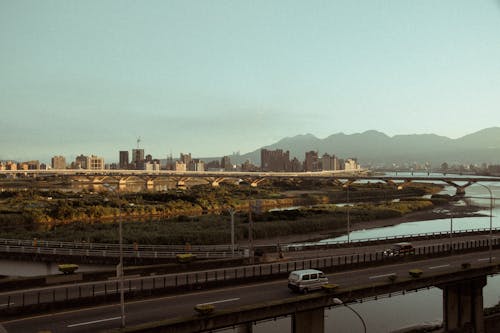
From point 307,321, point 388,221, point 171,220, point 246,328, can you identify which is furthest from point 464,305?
point 388,221

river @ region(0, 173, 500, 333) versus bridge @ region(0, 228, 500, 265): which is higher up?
bridge @ region(0, 228, 500, 265)

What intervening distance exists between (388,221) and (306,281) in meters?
68.7

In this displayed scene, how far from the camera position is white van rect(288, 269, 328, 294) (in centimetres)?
2394

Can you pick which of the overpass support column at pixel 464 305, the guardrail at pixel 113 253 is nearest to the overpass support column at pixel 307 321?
the overpass support column at pixel 464 305

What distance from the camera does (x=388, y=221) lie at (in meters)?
87.8

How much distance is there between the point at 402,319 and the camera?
108 feet

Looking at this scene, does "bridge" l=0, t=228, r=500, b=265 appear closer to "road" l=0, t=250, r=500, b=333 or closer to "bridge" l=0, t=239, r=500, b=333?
"bridge" l=0, t=239, r=500, b=333

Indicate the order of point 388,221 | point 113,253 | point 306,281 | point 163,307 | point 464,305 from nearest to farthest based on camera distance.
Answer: point 163,307, point 306,281, point 464,305, point 113,253, point 388,221

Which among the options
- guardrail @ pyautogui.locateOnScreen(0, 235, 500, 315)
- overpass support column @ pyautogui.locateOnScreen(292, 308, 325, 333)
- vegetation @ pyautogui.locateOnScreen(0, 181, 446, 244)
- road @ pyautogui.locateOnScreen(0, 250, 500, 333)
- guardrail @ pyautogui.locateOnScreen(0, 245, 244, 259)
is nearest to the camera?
road @ pyautogui.locateOnScreen(0, 250, 500, 333)

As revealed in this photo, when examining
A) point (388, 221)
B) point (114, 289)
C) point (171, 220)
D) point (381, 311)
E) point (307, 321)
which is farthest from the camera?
point (388, 221)

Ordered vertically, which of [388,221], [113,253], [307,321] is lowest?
[388,221]

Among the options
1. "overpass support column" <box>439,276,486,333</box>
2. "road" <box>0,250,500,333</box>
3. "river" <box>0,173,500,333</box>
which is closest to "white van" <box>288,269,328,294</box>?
"road" <box>0,250,500,333</box>

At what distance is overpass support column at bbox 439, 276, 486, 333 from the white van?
10.2 m

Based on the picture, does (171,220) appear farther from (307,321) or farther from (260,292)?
(307,321)
